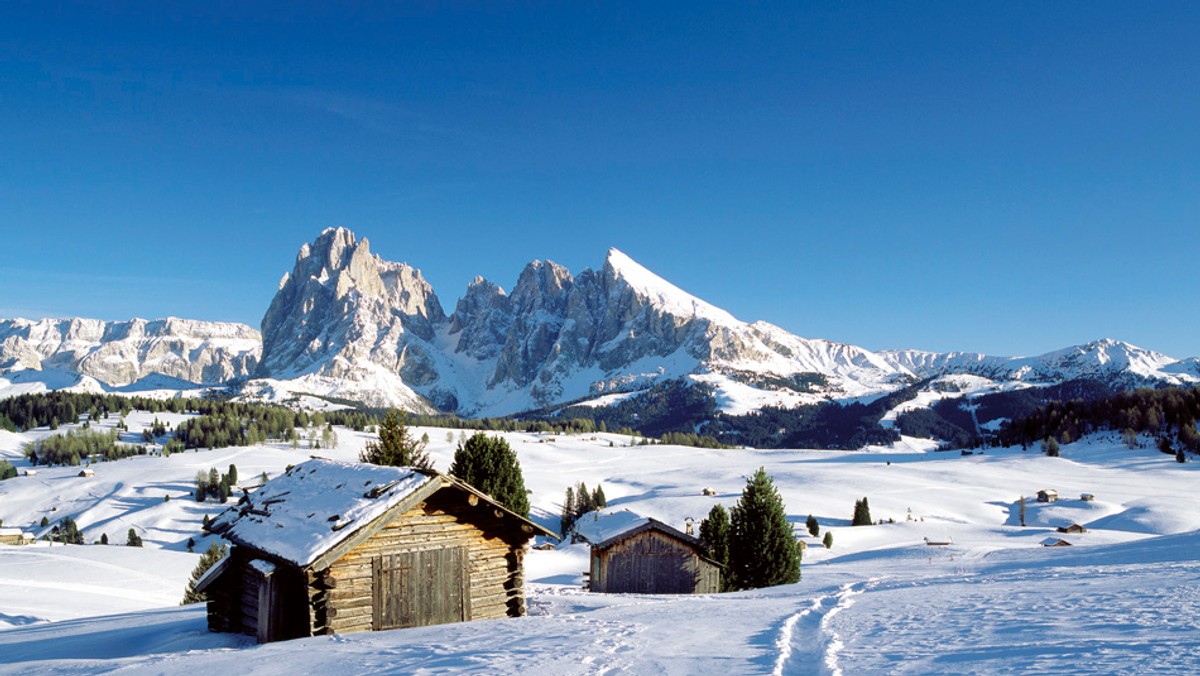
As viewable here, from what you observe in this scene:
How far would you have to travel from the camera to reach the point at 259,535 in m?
23.7

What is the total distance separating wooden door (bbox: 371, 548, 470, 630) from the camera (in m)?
23.0

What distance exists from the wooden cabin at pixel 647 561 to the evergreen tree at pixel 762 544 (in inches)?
81.1

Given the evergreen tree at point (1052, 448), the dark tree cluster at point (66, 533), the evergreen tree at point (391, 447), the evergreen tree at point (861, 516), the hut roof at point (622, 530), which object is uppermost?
the evergreen tree at point (391, 447)

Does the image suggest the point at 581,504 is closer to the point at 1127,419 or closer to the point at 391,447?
the point at 391,447

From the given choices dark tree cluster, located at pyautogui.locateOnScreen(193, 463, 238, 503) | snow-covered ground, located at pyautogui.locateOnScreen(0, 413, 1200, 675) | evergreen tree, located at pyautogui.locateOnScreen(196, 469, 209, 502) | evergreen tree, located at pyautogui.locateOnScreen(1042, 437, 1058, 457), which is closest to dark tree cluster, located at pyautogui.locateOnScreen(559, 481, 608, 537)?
snow-covered ground, located at pyautogui.locateOnScreen(0, 413, 1200, 675)

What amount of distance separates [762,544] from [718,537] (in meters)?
4.79

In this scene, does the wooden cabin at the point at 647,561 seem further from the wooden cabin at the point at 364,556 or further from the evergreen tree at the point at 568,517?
the evergreen tree at the point at 568,517

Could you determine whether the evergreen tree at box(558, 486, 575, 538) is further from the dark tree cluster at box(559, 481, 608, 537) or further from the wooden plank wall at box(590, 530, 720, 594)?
the wooden plank wall at box(590, 530, 720, 594)

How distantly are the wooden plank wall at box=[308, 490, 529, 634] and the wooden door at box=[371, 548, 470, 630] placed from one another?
20cm

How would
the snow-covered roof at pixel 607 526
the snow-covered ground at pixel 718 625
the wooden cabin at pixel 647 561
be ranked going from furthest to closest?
the snow-covered roof at pixel 607 526
the wooden cabin at pixel 647 561
the snow-covered ground at pixel 718 625

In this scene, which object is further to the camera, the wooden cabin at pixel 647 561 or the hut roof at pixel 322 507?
the wooden cabin at pixel 647 561

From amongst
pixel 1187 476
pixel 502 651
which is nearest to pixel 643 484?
pixel 1187 476

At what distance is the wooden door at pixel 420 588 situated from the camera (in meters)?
23.0

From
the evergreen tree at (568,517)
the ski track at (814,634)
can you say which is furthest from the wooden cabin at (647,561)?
the evergreen tree at (568,517)
